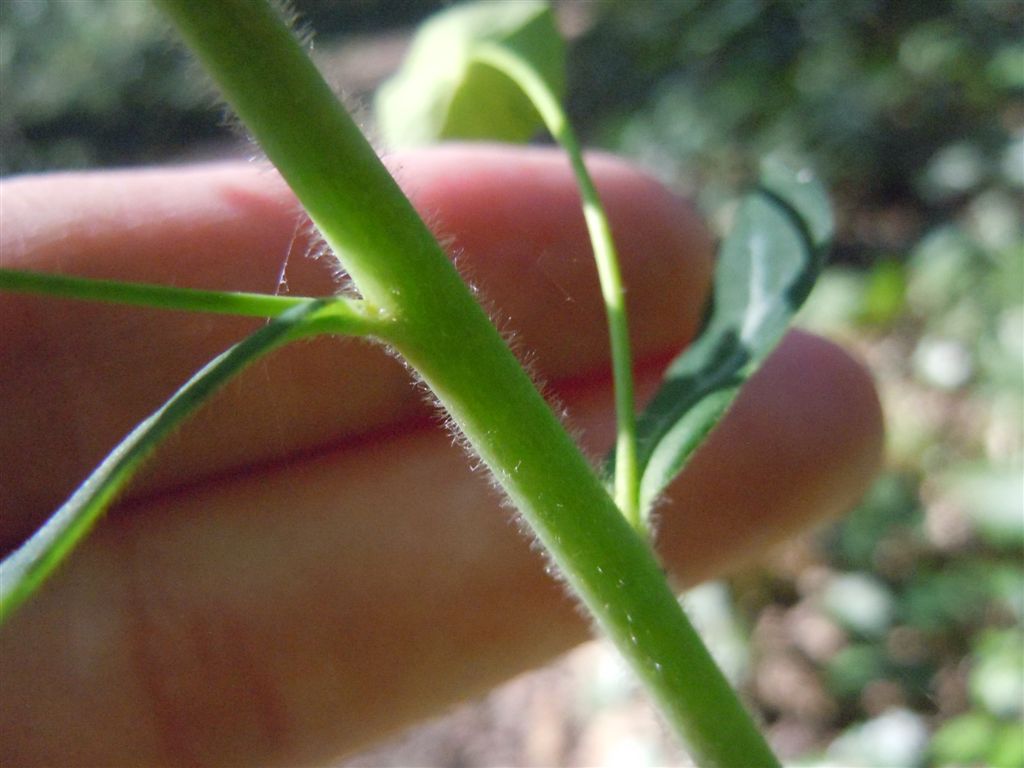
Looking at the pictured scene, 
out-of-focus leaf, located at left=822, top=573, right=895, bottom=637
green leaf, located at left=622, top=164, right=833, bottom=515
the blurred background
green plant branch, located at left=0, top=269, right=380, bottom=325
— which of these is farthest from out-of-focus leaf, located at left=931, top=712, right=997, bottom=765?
green plant branch, located at left=0, top=269, right=380, bottom=325

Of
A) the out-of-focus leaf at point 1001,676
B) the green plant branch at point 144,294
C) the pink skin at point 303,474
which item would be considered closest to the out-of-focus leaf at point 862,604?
the out-of-focus leaf at point 1001,676

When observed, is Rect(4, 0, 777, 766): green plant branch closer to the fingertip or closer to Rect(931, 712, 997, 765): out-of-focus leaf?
the fingertip

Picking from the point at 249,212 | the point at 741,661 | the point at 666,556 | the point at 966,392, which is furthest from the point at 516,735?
the point at 249,212

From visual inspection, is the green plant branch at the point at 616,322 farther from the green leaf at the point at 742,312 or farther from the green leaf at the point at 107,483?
the green leaf at the point at 107,483

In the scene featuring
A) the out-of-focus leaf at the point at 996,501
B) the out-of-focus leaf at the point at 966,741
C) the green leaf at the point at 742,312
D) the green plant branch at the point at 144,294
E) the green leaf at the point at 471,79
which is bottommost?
the out-of-focus leaf at the point at 966,741

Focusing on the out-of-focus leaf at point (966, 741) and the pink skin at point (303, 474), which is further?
the out-of-focus leaf at point (966, 741)

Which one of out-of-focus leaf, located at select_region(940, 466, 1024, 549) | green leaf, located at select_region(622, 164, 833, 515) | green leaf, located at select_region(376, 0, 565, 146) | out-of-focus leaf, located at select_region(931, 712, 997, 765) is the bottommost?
out-of-focus leaf, located at select_region(931, 712, 997, 765)

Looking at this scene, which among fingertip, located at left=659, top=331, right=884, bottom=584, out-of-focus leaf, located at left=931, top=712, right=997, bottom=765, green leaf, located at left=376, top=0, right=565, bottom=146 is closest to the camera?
green leaf, located at left=376, top=0, right=565, bottom=146

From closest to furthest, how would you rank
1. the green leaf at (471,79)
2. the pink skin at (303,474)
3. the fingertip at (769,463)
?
1. the pink skin at (303,474)
2. the green leaf at (471,79)
3. the fingertip at (769,463)

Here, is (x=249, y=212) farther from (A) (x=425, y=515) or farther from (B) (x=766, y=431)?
(B) (x=766, y=431)
